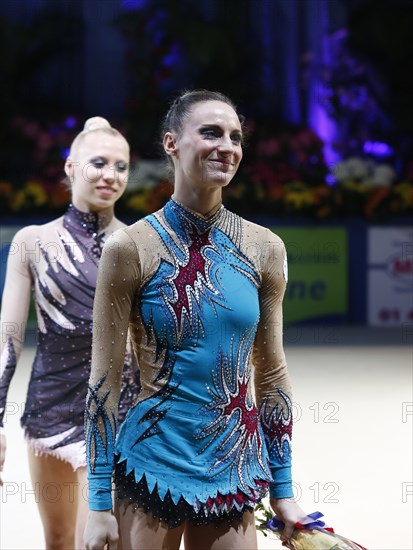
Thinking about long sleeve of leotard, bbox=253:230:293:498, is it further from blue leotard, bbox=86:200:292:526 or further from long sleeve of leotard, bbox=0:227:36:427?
long sleeve of leotard, bbox=0:227:36:427

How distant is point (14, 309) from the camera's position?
3104 mm

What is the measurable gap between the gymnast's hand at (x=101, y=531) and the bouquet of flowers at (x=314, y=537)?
15.2 inches

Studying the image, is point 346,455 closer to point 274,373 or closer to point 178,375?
point 274,373

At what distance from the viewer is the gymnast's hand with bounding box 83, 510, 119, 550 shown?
6.43 feet

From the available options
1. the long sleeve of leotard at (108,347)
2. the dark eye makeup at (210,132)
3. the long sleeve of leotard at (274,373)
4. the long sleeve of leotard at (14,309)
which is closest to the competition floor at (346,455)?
the long sleeve of leotard at (274,373)

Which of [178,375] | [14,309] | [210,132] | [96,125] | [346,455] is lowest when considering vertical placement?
[346,455]

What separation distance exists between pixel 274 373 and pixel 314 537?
1.29 ft

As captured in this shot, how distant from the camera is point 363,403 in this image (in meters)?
6.19

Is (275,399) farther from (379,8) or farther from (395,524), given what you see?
(379,8)

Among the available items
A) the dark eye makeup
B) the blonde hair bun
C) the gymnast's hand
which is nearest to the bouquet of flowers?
the gymnast's hand

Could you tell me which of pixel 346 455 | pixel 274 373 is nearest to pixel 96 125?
pixel 274 373

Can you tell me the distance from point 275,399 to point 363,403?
163 inches

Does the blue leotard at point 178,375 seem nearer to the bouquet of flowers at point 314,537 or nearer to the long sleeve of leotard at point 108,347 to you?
the long sleeve of leotard at point 108,347

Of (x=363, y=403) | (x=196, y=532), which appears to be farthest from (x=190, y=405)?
(x=363, y=403)
